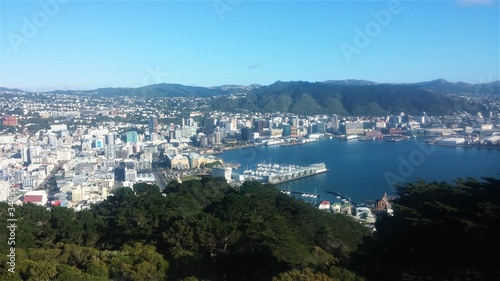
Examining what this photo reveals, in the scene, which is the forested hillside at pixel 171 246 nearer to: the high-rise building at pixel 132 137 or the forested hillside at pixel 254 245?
the forested hillside at pixel 254 245

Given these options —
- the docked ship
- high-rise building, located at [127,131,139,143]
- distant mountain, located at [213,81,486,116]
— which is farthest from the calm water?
distant mountain, located at [213,81,486,116]

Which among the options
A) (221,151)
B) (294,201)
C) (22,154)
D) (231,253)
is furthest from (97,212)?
(221,151)

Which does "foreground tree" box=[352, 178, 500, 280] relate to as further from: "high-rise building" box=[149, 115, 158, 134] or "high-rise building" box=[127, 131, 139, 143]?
"high-rise building" box=[149, 115, 158, 134]

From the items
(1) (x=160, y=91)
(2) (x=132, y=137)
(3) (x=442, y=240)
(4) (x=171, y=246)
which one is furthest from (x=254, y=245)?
(1) (x=160, y=91)

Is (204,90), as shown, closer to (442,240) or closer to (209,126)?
(209,126)

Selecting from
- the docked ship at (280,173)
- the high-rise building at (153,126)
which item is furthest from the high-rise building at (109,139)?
the docked ship at (280,173)

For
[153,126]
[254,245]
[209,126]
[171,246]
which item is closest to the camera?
[254,245]
